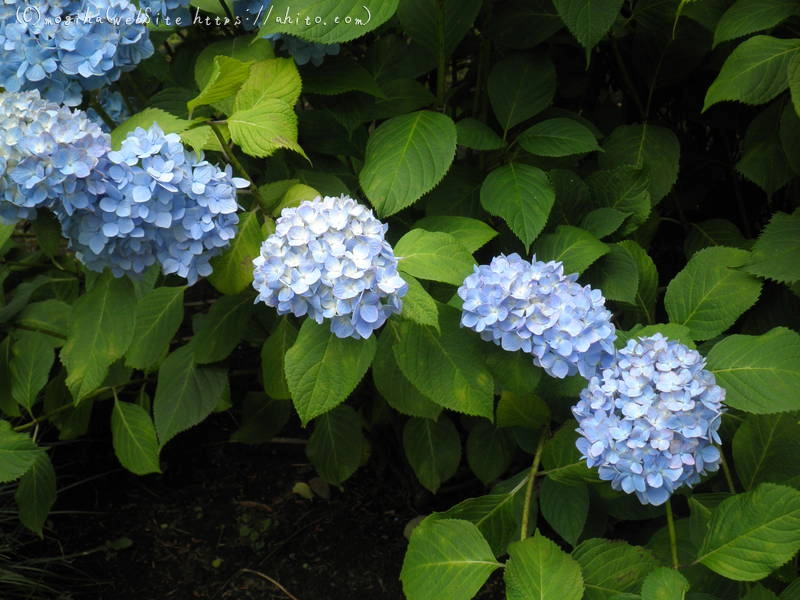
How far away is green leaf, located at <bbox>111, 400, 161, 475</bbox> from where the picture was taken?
2039 millimetres

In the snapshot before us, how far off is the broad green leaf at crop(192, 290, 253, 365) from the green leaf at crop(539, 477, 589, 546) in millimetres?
756

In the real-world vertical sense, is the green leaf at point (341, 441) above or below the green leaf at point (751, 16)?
below

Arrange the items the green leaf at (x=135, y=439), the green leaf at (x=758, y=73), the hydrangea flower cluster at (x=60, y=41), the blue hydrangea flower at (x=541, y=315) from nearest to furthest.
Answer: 1. the blue hydrangea flower at (x=541, y=315)
2. the hydrangea flower cluster at (x=60, y=41)
3. the green leaf at (x=758, y=73)
4. the green leaf at (x=135, y=439)

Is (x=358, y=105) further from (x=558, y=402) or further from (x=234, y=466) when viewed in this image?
(x=234, y=466)

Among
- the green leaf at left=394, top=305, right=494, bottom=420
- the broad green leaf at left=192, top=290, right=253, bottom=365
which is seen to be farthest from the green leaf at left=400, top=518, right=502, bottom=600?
the broad green leaf at left=192, top=290, right=253, bottom=365

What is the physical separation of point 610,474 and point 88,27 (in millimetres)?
1175

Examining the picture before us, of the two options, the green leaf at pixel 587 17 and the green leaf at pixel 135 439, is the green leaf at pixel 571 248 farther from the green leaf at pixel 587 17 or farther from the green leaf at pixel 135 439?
the green leaf at pixel 135 439

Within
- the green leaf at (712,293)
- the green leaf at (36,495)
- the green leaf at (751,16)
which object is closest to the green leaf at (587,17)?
the green leaf at (751,16)

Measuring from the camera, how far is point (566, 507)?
1712mm

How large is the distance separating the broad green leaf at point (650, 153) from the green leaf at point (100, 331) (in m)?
1.13

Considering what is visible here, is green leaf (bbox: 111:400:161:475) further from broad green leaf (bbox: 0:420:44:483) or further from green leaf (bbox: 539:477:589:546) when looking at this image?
green leaf (bbox: 539:477:589:546)

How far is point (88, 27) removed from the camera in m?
1.54

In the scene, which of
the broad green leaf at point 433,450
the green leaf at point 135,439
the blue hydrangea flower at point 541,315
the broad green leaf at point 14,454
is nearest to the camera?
the blue hydrangea flower at point 541,315

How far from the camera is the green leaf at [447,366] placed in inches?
57.0
